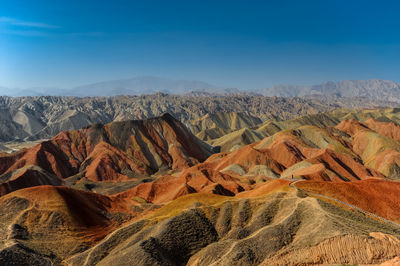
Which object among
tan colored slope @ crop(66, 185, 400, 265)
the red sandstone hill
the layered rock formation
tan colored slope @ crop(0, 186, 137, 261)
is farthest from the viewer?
the red sandstone hill

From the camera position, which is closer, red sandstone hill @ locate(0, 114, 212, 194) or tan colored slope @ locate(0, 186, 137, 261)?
tan colored slope @ locate(0, 186, 137, 261)

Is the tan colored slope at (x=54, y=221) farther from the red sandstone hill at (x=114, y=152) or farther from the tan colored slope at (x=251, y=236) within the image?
the red sandstone hill at (x=114, y=152)

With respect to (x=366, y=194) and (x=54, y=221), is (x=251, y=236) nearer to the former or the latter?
(x=366, y=194)

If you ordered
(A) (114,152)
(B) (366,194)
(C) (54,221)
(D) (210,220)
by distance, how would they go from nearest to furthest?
(D) (210,220), (C) (54,221), (B) (366,194), (A) (114,152)

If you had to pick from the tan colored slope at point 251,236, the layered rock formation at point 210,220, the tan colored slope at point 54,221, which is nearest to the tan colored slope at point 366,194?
the layered rock formation at point 210,220

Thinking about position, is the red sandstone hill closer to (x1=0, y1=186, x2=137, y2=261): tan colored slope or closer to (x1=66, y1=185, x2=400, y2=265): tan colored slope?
(x1=0, y1=186, x2=137, y2=261): tan colored slope

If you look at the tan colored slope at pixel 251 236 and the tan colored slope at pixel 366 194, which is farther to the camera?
the tan colored slope at pixel 366 194

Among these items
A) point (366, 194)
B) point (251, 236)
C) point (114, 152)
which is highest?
point (251, 236)

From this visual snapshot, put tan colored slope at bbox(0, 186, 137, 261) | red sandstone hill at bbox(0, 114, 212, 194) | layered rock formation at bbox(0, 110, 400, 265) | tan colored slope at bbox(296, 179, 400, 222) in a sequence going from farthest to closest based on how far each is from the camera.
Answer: red sandstone hill at bbox(0, 114, 212, 194) < tan colored slope at bbox(296, 179, 400, 222) < tan colored slope at bbox(0, 186, 137, 261) < layered rock formation at bbox(0, 110, 400, 265)

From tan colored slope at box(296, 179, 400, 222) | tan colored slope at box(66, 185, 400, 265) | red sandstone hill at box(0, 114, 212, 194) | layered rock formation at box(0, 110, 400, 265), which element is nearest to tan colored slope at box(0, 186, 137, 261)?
layered rock formation at box(0, 110, 400, 265)

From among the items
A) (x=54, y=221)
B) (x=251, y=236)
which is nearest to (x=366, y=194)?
(x=251, y=236)
